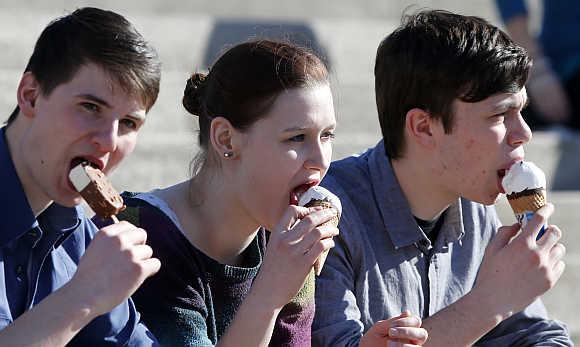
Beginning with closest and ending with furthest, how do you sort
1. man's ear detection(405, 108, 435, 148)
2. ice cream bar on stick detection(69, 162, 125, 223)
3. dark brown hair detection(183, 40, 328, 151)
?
ice cream bar on stick detection(69, 162, 125, 223) → dark brown hair detection(183, 40, 328, 151) → man's ear detection(405, 108, 435, 148)

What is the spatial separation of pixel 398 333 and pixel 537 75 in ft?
8.78

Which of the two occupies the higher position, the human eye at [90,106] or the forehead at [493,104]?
the human eye at [90,106]

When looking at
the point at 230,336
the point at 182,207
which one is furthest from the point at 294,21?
the point at 230,336

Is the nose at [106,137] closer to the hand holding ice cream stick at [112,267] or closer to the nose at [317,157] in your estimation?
the hand holding ice cream stick at [112,267]

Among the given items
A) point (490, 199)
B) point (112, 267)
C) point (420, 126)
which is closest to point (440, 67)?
point (420, 126)

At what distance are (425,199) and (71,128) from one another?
110 centimetres

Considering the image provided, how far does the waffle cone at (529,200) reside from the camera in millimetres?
2613

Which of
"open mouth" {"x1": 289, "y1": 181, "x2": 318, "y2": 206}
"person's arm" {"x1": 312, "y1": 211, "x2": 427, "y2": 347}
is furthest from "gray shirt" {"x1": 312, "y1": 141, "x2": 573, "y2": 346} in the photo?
"open mouth" {"x1": 289, "y1": 181, "x2": 318, "y2": 206}

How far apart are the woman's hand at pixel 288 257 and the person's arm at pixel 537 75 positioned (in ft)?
8.91

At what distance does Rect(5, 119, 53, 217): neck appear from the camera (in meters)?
2.21

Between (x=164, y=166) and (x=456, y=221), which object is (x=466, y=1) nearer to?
(x=164, y=166)

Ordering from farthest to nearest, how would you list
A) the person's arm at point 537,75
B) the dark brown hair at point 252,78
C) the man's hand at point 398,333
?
the person's arm at point 537,75
the dark brown hair at point 252,78
the man's hand at point 398,333

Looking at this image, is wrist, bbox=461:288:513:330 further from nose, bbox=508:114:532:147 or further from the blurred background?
the blurred background

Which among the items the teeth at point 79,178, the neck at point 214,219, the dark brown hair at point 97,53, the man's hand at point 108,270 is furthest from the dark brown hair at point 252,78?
the man's hand at point 108,270
